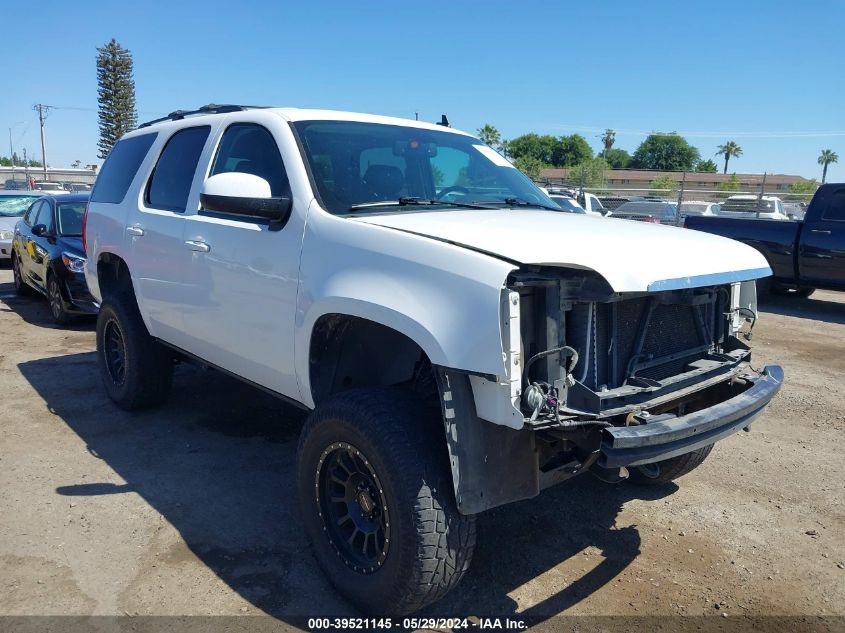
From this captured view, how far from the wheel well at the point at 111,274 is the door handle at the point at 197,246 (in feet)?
4.86

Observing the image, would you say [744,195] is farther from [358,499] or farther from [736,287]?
[358,499]

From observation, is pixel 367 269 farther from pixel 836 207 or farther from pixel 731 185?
pixel 731 185

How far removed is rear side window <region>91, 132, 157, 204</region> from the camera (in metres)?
5.02

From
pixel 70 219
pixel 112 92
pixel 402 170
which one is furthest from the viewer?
pixel 112 92

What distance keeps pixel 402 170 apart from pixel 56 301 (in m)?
6.60

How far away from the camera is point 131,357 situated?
490 centimetres

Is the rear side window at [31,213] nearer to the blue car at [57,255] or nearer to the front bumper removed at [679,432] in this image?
the blue car at [57,255]

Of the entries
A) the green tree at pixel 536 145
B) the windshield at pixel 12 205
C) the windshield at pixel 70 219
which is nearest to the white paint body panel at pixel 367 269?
the windshield at pixel 70 219

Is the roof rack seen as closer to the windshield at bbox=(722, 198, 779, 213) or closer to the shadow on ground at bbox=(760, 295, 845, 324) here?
the shadow on ground at bbox=(760, 295, 845, 324)

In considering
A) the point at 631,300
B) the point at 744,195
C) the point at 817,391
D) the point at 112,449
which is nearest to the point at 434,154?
the point at 631,300

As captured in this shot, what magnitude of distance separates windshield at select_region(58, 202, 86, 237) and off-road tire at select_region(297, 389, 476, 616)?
24.9 feet

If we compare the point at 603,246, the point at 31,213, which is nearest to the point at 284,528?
the point at 603,246

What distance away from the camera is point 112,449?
4535mm

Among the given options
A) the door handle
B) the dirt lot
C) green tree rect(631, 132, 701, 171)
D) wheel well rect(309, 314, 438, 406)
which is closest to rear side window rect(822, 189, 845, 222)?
the dirt lot
